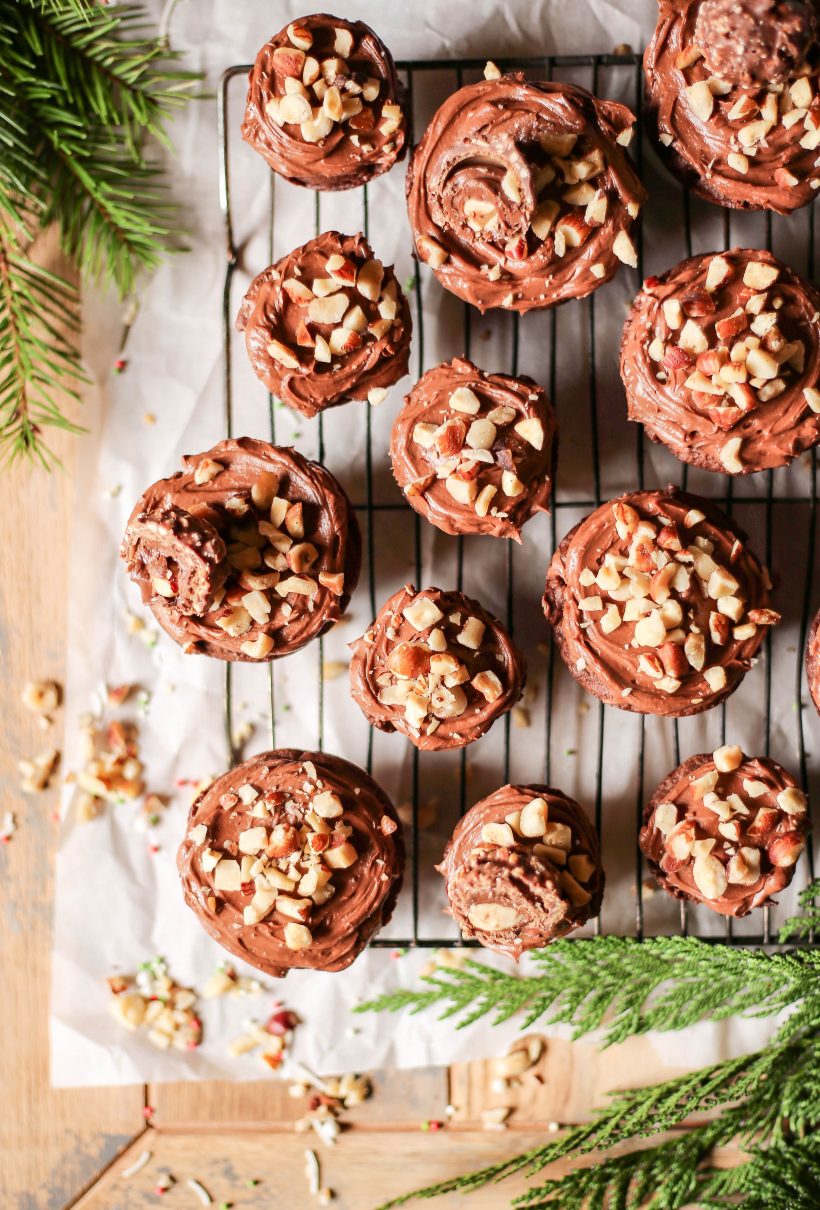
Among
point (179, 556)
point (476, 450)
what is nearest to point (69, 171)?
point (179, 556)

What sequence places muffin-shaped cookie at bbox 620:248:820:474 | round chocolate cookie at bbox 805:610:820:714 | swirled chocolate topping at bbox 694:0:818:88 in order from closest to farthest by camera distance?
swirled chocolate topping at bbox 694:0:818:88 < muffin-shaped cookie at bbox 620:248:820:474 < round chocolate cookie at bbox 805:610:820:714

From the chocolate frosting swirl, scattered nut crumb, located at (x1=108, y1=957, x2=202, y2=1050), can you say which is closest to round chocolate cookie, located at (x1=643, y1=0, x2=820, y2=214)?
the chocolate frosting swirl

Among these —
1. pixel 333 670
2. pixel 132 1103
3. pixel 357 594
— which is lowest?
pixel 132 1103

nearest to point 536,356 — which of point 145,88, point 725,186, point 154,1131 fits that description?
point 725,186

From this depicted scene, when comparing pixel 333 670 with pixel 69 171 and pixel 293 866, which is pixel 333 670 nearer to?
pixel 293 866

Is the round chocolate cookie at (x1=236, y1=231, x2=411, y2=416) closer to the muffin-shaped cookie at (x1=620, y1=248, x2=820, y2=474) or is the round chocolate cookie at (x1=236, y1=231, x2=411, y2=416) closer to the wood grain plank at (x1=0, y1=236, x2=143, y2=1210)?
the muffin-shaped cookie at (x1=620, y1=248, x2=820, y2=474)
